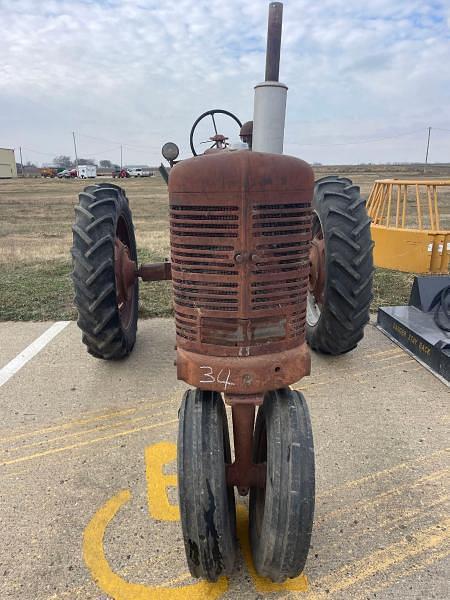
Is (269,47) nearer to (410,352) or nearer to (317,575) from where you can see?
(317,575)

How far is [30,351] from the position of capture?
4.52m

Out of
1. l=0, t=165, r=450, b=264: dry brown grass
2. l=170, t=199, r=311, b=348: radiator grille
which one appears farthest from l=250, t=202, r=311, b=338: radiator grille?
l=0, t=165, r=450, b=264: dry brown grass

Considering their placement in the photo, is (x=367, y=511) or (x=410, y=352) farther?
(x=410, y=352)

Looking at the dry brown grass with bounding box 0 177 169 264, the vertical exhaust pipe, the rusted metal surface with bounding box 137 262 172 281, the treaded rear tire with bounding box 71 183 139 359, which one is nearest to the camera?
the vertical exhaust pipe

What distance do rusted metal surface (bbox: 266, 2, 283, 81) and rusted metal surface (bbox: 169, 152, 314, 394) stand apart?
588mm

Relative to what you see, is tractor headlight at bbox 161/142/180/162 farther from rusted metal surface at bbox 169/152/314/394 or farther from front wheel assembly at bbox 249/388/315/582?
front wheel assembly at bbox 249/388/315/582

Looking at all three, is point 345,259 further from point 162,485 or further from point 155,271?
point 162,485

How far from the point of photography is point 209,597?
2010mm

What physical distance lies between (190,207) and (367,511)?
5.94 feet

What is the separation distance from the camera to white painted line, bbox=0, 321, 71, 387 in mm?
4074

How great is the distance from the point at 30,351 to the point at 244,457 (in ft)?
10.2

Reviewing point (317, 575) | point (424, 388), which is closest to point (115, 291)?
point (317, 575)

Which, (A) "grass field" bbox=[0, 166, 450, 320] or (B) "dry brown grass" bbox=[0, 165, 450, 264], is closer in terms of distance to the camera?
(A) "grass field" bbox=[0, 166, 450, 320]

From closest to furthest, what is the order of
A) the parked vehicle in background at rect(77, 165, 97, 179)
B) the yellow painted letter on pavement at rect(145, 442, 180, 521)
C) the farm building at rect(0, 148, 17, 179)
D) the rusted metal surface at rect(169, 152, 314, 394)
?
the rusted metal surface at rect(169, 152, 314, 394) < the yellow painted letter on pavement at rect(145, 442, 180, 521) < the farm building at rect(0, 148, 17, 179) < the parked vehicle in background at rect(77, 165, 97, 179)
